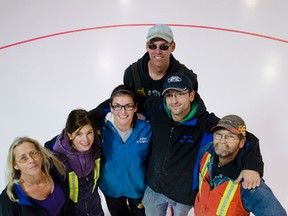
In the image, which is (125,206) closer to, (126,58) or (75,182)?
(75,182)

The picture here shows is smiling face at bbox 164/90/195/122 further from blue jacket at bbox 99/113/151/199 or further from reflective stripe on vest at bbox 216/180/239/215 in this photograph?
reflective stripe on vest at bbox 216/180/239/215

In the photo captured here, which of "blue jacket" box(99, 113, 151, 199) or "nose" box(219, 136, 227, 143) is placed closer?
"nose" box(219, 136, 227, 143)

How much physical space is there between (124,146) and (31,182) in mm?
658

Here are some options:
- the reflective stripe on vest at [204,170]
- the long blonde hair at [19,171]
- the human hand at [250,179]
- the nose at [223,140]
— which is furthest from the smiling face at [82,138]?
the human hand at [250,179]

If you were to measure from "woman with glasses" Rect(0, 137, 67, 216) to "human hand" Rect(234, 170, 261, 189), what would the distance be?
3.75 feet

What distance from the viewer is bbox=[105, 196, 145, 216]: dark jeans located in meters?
2.53

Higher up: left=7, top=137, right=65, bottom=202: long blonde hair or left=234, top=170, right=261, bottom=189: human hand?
left=7, top=137, right=65, bottom=202: long blonde hair

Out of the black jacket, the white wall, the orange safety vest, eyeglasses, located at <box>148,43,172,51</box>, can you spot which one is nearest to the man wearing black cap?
the black jacket

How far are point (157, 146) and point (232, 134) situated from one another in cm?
64

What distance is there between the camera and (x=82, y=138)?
2072 mm

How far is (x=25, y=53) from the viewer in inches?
209

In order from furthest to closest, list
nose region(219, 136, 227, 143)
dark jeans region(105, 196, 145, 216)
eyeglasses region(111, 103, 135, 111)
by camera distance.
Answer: dark jeans region(105, 196, 145, 216) → eyeglasses region(111, 103, 135, 111) → nose region(219, 136, 227, 143)

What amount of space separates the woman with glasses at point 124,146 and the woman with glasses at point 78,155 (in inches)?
3.9

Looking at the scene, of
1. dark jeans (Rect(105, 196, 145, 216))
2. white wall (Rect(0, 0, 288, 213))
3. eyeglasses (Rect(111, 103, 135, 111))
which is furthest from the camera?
white wall (Rect(0, 0, 288, 213))
